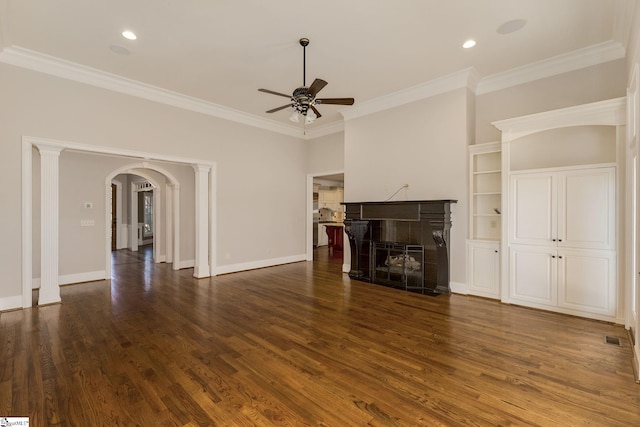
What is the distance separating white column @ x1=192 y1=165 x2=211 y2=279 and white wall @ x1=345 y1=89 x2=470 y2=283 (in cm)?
296

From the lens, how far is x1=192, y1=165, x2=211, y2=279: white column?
6.08m

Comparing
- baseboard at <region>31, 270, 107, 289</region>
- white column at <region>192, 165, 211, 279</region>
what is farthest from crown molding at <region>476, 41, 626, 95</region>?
baseboard at <region>31, 270, 107, 289</region>

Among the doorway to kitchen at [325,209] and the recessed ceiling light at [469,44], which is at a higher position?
the recessed ceiling light at [469,44]

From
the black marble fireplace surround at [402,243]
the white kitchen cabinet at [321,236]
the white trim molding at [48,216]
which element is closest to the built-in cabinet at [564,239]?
the black marble fireplace surround at [402,243]

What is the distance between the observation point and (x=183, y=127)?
5758mm

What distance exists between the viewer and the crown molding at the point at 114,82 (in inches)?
162

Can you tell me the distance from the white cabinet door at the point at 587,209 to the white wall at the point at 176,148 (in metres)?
5.51

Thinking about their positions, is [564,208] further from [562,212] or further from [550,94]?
[550,94]

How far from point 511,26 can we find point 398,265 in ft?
12.3

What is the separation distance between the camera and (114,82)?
4863mm

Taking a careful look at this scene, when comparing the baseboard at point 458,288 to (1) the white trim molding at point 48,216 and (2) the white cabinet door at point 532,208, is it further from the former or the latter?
(1) the white trim molding at point 48,216

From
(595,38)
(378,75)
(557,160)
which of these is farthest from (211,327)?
(595,38)

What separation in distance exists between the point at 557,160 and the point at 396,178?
2.38 metres

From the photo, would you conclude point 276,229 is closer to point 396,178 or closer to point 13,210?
point 396,178
